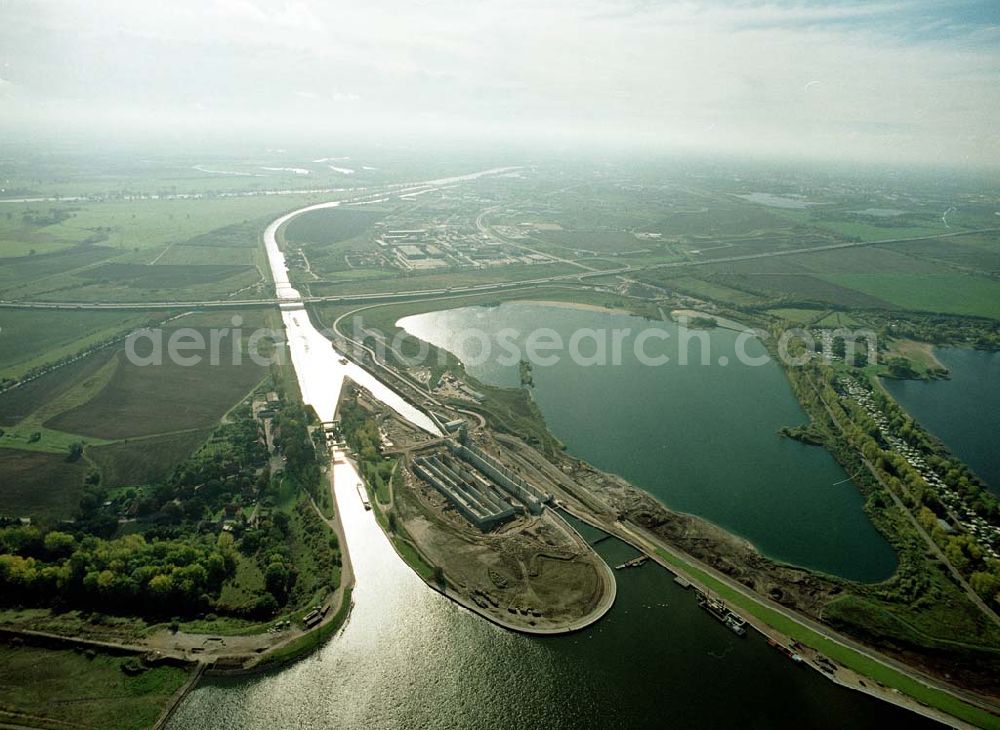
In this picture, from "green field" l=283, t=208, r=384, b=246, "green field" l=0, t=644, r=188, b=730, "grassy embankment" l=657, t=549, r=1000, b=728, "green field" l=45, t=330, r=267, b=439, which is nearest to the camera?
"green field" l=0, t=644, r=188, b=730

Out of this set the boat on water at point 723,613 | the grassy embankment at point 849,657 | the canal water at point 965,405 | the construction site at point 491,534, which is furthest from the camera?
the canal water at point 965,405

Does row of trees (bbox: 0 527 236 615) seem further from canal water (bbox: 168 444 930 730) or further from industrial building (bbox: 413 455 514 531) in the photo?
industrial building (bbox: 413 455 514 531)

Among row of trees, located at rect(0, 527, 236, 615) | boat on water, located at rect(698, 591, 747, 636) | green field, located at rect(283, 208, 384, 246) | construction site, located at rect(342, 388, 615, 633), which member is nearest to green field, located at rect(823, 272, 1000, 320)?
boat on water, located at rect(698, 591, 747, 636)

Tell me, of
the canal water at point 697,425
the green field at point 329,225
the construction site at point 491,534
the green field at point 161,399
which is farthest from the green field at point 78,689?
the green field at point 329,225

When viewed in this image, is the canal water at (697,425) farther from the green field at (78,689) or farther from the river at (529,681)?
the green field at (78,689)

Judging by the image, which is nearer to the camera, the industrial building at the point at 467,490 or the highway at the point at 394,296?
the industrial building at the point at 467,490

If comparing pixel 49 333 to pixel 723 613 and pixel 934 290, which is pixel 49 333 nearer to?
pixel 723 613
